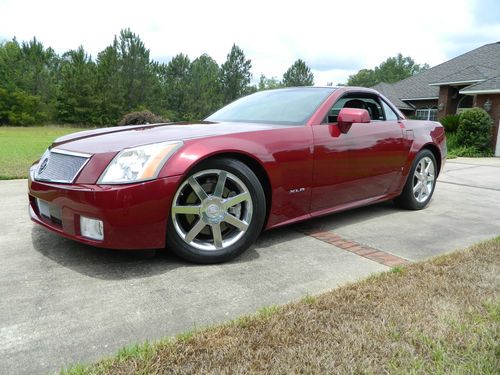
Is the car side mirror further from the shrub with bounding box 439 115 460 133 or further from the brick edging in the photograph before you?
the shrub with bounding box 439 115 460 133

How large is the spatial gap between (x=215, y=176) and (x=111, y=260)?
929 mm

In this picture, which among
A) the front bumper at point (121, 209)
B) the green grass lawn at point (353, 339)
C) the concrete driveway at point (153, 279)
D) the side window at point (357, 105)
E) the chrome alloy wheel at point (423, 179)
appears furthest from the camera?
the chrome alloy wheel at point (423, 179)

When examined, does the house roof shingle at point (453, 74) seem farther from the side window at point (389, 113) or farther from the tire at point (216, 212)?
the tire at point (216, 212)

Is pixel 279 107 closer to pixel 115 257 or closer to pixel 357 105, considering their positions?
pixel 357 105

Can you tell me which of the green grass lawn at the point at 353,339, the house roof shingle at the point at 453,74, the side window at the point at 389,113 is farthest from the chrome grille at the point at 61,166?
the house roof shingle at the point at 453,74

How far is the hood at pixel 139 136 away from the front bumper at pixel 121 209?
11.9 inches

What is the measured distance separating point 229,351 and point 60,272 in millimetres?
1419

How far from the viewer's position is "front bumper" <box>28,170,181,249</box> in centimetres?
242

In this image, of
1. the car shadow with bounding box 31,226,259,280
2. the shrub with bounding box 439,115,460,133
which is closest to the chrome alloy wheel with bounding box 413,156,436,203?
the car shadow with bounding box 31,226,259,280

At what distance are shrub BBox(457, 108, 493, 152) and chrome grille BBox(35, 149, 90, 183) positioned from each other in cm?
1499

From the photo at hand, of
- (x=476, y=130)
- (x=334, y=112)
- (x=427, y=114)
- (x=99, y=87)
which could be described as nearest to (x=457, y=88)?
(x=427, y=114)

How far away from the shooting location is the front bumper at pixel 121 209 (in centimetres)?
242

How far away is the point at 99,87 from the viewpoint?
42719mm

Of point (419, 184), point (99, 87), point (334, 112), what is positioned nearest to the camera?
point (334, 112)
